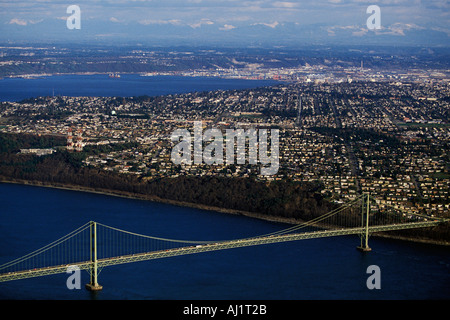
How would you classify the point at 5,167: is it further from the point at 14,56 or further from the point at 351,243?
the point at 14,56

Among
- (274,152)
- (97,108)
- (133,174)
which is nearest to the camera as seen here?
(133,174)

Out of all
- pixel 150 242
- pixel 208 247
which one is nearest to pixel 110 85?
pixel 150 242

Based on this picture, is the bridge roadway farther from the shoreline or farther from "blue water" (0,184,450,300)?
the shoreline

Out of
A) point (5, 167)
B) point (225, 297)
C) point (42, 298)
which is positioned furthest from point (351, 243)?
point (5, 167)

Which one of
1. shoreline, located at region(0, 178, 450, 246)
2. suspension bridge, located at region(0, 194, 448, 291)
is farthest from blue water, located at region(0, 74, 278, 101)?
suspension bridge, located at region(0, 194, 448, 291)

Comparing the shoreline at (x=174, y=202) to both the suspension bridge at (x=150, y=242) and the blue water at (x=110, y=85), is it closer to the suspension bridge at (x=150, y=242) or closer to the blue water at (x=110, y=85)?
the suspension bridge at (x=150, y=242)

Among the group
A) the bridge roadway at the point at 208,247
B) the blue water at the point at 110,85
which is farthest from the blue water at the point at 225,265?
the blue water at the point at 110,85
